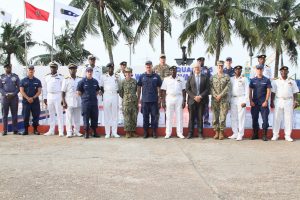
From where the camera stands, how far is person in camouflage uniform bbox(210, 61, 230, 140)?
9.22 meters

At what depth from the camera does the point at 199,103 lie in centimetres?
940

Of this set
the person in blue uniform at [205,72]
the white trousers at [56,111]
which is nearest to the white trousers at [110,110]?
the white trousers at [56,111]

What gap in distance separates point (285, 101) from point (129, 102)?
11.8ft

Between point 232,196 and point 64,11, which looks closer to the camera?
point 232,196

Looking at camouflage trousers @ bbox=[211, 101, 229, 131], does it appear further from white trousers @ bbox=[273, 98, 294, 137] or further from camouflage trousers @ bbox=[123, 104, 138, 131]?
camouflage trousers @ bbox=[123, 104, 138, 131]

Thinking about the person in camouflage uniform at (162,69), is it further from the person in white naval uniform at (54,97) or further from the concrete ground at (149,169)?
the person in white naval uniform at (54,97)

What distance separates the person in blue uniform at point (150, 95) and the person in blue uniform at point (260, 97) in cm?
218

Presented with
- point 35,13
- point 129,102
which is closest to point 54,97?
point 129,102

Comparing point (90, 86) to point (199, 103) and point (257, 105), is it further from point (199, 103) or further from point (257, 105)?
point (257, 105)

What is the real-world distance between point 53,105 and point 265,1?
20831 millimetres

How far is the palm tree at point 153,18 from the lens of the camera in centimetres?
2631

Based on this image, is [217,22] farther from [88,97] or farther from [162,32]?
[88,97]

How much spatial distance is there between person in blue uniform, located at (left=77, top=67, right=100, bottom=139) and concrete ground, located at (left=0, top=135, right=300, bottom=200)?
718 millimetres

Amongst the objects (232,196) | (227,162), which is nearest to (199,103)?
(227,162)
